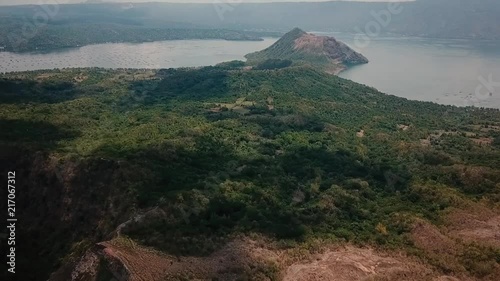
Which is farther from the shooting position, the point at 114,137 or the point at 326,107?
the point at 326,107

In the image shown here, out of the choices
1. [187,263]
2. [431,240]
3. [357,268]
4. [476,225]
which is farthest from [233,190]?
[476,225]

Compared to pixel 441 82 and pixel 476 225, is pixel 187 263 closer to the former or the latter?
pixel 476 225

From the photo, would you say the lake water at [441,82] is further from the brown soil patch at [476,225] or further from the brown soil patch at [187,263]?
the brown soil patch at [187,263]

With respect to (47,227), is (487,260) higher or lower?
higher

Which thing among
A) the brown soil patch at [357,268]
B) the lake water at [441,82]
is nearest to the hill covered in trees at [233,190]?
the brown soil patch at [357,268]

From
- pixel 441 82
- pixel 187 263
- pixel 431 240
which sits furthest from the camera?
pixel 441 82

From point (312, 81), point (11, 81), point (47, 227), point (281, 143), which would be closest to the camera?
point (47, 227)

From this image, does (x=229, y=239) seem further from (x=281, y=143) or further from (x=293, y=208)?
(x=281, y=143)

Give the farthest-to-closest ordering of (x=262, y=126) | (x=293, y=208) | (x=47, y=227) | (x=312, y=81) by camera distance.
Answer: (x=312, y=81)
(x=262, y=126)
(x=293, y=208)
(x=47, y=227)

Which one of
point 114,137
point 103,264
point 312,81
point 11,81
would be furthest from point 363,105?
point 103,264
